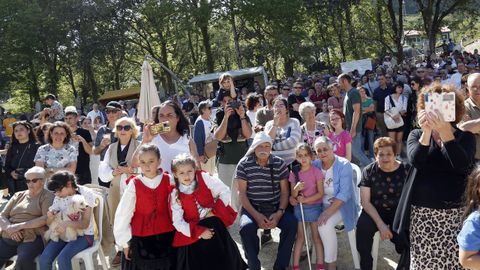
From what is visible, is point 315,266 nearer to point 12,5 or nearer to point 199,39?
point 12,5

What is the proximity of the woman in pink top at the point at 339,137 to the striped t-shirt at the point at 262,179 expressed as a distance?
3.98 feet

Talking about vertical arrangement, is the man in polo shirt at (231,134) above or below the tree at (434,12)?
below

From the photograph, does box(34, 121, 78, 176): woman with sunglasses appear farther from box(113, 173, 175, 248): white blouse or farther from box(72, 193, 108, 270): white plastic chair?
box(113, 173, 175, 248): white blouse

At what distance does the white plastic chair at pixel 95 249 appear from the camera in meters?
4.12

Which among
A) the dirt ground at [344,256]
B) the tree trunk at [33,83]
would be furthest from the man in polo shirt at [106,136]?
the tree trunk at [33,83]

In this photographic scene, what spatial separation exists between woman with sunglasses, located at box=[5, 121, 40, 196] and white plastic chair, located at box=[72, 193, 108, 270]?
1829 mm

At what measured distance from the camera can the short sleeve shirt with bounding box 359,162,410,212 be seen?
3.93m

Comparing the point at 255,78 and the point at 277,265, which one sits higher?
the point at 255,78

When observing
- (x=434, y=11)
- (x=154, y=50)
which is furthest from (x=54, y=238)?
(x=154, y=50)

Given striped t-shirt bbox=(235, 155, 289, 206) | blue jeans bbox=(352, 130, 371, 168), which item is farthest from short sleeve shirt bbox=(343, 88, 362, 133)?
striped t-shirt bbox=(235, 155, 289, 206)

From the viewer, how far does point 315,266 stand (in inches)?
170

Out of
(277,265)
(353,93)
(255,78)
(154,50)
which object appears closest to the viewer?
(277,265)

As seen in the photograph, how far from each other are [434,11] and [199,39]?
59.6 feet

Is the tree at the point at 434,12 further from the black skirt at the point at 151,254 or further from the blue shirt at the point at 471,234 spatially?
the blue shirt at the point at 471,234
